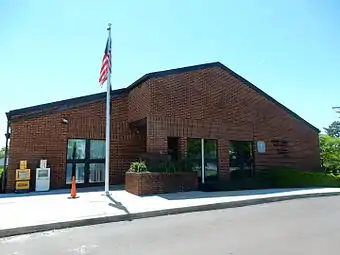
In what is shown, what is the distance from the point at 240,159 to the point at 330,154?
28.2 ft

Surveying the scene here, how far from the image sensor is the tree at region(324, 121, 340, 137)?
8606cm

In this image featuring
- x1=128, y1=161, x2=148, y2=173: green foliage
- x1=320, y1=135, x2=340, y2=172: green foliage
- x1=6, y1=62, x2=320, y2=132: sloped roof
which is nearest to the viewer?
x1=128, y1=161, x2=148, y2=173: green foliage

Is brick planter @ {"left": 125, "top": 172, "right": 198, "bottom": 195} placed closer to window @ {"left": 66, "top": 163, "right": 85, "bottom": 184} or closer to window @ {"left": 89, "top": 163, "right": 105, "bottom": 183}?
window @ {"left": 89, "top": 163, "right": 105, "bottom": 183}

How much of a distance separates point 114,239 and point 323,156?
18999 mm

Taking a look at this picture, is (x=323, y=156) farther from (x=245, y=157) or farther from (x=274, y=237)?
(x=274, y=237)

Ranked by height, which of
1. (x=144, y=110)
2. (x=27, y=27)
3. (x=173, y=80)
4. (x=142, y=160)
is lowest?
(x=142, y=160)

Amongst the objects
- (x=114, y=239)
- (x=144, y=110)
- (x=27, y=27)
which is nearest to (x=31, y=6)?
(x=27, y=27)

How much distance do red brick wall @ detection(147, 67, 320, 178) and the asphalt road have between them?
6113 mm

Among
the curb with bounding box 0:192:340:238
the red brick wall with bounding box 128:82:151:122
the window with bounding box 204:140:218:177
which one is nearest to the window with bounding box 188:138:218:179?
the window with bounding box 204:140:218:177

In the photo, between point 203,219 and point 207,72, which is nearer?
point 203,219

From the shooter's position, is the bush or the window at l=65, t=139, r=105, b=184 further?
the bush

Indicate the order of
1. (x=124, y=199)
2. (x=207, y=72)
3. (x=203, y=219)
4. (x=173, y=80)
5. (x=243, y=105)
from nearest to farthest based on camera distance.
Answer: (x=203, y=219) → (x=124, y=199) → (x=173, y=80) → (x=207, y=72) → (x=243, y=105)

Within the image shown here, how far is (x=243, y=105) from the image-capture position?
16.0 m

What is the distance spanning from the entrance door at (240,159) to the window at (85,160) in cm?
673
